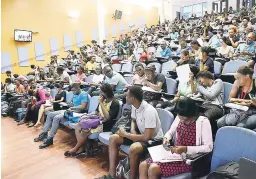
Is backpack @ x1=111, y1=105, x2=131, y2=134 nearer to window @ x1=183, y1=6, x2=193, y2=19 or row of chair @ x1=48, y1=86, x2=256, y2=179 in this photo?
row of chair @ x1=48, y1=86, x2=256, y2=179

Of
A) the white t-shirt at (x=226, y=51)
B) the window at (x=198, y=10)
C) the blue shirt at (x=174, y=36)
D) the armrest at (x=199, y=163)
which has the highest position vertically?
the window at (x=198, y=10)

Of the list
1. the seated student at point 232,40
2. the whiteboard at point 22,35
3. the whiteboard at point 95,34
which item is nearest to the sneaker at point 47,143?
the seated student at point 232,40

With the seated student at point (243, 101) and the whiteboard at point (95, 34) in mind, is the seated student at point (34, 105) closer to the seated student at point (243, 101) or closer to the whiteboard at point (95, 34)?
the seated student at point (243, 101)

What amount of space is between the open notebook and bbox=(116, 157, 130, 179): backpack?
404mm

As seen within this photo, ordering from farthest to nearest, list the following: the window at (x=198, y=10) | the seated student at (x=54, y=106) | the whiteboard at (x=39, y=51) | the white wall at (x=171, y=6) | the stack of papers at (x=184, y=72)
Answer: the window at (x=198, y=10), the white wall at (x=171, y=6), the whiteboard at (x=39, y=51), the seated student at (x=54, y=106), the stack of papers at (x=184, y=72)

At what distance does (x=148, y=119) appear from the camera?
8.79ft

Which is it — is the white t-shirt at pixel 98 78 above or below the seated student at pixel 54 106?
above

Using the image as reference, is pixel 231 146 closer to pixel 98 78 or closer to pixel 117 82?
pixel 117 82

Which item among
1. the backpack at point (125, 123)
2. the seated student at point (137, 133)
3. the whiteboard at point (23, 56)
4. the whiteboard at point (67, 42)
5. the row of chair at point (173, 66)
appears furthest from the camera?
the whiteboard at point (67, 42)

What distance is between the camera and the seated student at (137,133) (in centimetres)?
262

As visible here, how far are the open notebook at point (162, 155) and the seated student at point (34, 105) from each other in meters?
3.57

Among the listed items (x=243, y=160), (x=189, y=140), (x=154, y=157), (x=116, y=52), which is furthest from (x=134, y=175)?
(x=116, y=52)

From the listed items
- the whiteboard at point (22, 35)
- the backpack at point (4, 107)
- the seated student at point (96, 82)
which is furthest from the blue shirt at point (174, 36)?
the backpack at point (4, 107)

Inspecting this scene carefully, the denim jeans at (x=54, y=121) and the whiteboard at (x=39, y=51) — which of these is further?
the whiteboard at (x=39, y=51)
